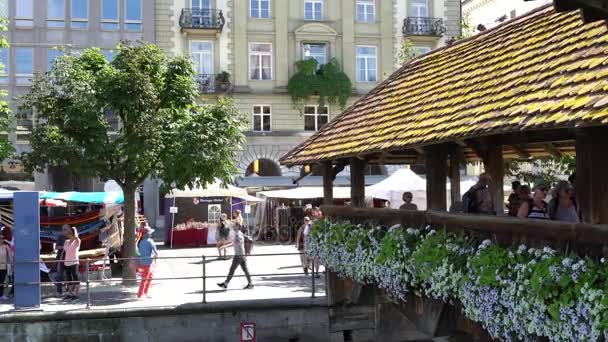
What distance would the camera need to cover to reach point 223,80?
38.0m

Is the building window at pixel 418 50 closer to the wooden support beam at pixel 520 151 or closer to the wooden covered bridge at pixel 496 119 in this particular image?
Result: the wooden support beam at pixel 520 151

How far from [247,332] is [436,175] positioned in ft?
18.0

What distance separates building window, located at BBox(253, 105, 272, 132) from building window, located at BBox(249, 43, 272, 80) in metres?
1.48

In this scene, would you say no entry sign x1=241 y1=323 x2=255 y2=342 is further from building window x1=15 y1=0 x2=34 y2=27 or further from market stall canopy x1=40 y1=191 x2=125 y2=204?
building window x1=15 y1=0 x2=34 y2=27

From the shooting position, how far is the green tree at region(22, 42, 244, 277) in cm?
1684

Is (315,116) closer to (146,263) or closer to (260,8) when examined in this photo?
(260,8)

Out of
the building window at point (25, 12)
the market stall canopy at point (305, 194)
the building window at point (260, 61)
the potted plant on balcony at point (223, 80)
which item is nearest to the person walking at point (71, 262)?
the market stall canopy at point (305, 194)

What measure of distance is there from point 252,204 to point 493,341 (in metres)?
24.7

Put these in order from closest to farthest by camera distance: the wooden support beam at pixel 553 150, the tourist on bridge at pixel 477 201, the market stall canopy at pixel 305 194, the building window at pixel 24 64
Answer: the tourist on bridge at pixel 477 201 < the wooden support beam at pixel 553 150 < the market stall canopy at pixel 305 194 < the building window at pixel 24 64

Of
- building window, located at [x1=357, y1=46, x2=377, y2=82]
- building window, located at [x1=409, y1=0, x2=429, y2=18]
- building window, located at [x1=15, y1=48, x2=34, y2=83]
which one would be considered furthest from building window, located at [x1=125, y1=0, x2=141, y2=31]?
building window, located at [x1=409, y1=0, x2=429, y2=18]

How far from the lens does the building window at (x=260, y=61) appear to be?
128ft

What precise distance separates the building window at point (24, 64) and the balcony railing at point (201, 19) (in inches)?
272

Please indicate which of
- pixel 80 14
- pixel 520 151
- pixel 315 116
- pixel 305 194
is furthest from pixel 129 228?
pixel 315 116

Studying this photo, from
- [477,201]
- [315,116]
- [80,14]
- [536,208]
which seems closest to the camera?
[536,208]
